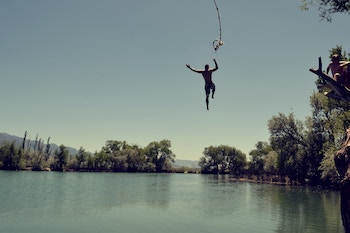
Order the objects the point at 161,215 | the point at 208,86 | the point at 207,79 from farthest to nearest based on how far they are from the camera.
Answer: the point at 161,215 < the point at 208,86 < the point at 207,79

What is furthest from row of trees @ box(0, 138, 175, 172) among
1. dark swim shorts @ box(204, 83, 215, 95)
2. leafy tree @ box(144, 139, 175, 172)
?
dark swim shorts @ box(204, 83, 215, 95)

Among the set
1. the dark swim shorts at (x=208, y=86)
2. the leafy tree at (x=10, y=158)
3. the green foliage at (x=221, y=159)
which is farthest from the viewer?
the green foliage at (x=221, y=159)

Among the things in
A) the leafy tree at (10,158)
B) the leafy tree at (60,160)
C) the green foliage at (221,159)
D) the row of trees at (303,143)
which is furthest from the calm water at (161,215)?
the green foliage at (221,159)

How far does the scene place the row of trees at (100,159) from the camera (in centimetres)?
11500

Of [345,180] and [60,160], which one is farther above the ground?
[60,160]

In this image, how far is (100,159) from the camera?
456ft

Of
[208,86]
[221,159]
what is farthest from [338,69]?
[221,159]

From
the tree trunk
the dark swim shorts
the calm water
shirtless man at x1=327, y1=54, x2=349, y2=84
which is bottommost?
the calm water

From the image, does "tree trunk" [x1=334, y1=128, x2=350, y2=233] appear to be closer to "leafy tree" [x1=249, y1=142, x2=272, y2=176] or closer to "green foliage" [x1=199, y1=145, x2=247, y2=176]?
"leafy tree" [x1=249, y1=142, x2=272, y2=176]

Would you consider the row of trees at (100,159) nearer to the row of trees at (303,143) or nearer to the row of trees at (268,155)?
the row of trees at (268,155)

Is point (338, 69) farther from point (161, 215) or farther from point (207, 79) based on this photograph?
point (161, 215)

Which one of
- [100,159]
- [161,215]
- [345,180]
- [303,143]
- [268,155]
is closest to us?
[345,180]

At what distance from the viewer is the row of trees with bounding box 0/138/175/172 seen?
377 ft

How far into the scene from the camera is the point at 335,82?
11.5 meters
